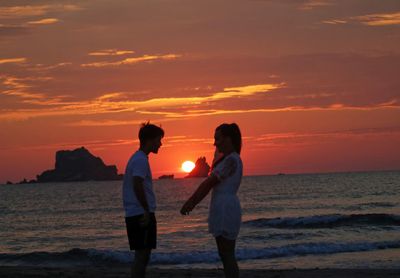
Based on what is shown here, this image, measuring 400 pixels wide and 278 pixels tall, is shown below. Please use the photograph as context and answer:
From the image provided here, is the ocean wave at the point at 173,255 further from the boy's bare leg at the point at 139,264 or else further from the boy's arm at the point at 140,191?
the boy's arm at the point at 140,191

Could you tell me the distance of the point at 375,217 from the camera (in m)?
31.8

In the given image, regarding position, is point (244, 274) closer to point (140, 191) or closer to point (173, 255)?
point (173, 255)

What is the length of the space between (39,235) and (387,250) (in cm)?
1879

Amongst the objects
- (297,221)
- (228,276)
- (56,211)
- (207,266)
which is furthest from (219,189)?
(56,211)

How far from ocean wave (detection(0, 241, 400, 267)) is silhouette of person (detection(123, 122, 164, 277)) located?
1126 centimetres

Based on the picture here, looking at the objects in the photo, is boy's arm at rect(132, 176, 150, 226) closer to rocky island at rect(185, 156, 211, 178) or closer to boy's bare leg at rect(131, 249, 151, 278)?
boy's bare leg at rect(131, 249, 151, 278)

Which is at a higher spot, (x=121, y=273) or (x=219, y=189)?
(x=219, y=189)

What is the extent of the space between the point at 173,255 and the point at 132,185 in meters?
12.4

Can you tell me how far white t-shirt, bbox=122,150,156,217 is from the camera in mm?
7020

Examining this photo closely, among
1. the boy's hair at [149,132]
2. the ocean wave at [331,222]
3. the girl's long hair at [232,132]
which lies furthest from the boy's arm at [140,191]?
the ocean wave at [331,222]

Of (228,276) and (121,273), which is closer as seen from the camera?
(228,276)

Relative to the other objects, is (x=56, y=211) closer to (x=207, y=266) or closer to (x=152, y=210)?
(x=207, y=266)

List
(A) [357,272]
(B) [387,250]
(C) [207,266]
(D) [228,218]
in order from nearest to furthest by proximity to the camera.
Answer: (D) [228,218] → (A) [357,272] → (C) [207,266] → (B) [387,250]

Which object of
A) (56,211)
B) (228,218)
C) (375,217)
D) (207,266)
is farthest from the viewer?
(56,211)
